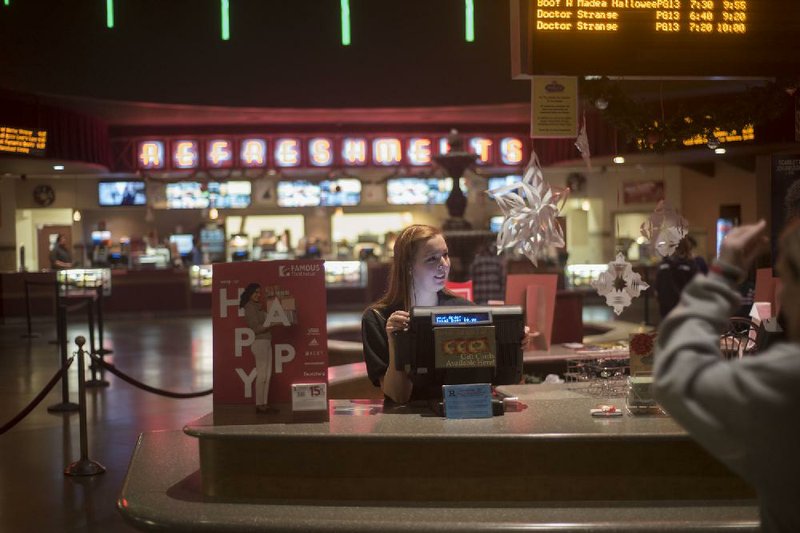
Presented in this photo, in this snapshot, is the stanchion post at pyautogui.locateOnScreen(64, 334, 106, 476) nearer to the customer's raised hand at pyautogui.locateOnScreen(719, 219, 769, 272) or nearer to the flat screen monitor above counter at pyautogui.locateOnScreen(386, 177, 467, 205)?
the customer's raised hand at pyautogui.locateOnScreen(719, 219, 769, 272)

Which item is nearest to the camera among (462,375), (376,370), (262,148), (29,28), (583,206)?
(462,375)

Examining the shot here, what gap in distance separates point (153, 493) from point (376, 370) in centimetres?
101

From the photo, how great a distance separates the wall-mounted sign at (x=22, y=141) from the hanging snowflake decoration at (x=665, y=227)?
10.8 m

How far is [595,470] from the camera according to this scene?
365cm

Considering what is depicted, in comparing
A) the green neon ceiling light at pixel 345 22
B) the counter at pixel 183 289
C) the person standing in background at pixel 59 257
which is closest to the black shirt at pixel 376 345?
the green neon ceiling light at pixel 345 22

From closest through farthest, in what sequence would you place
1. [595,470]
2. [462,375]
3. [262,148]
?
[595,470], [462,375], [262,148]

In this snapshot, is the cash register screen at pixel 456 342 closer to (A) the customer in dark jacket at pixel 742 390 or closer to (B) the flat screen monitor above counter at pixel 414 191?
(A) the customer in dark jacket at pixel 742 390

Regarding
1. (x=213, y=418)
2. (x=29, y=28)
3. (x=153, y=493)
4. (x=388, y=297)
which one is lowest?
(x=153, y=493)

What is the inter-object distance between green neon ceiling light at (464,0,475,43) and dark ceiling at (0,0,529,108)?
0.06 metres

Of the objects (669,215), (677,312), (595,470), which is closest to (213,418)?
(595,470)

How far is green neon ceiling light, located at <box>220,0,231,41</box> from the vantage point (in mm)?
15422

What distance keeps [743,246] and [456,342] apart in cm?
185

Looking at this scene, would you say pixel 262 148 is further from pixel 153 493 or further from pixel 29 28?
pixel 153 493

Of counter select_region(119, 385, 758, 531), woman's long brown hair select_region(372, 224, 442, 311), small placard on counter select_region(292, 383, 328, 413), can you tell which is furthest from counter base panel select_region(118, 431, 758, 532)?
woman's long brown hair select_region(372, 224, 442, 311)
